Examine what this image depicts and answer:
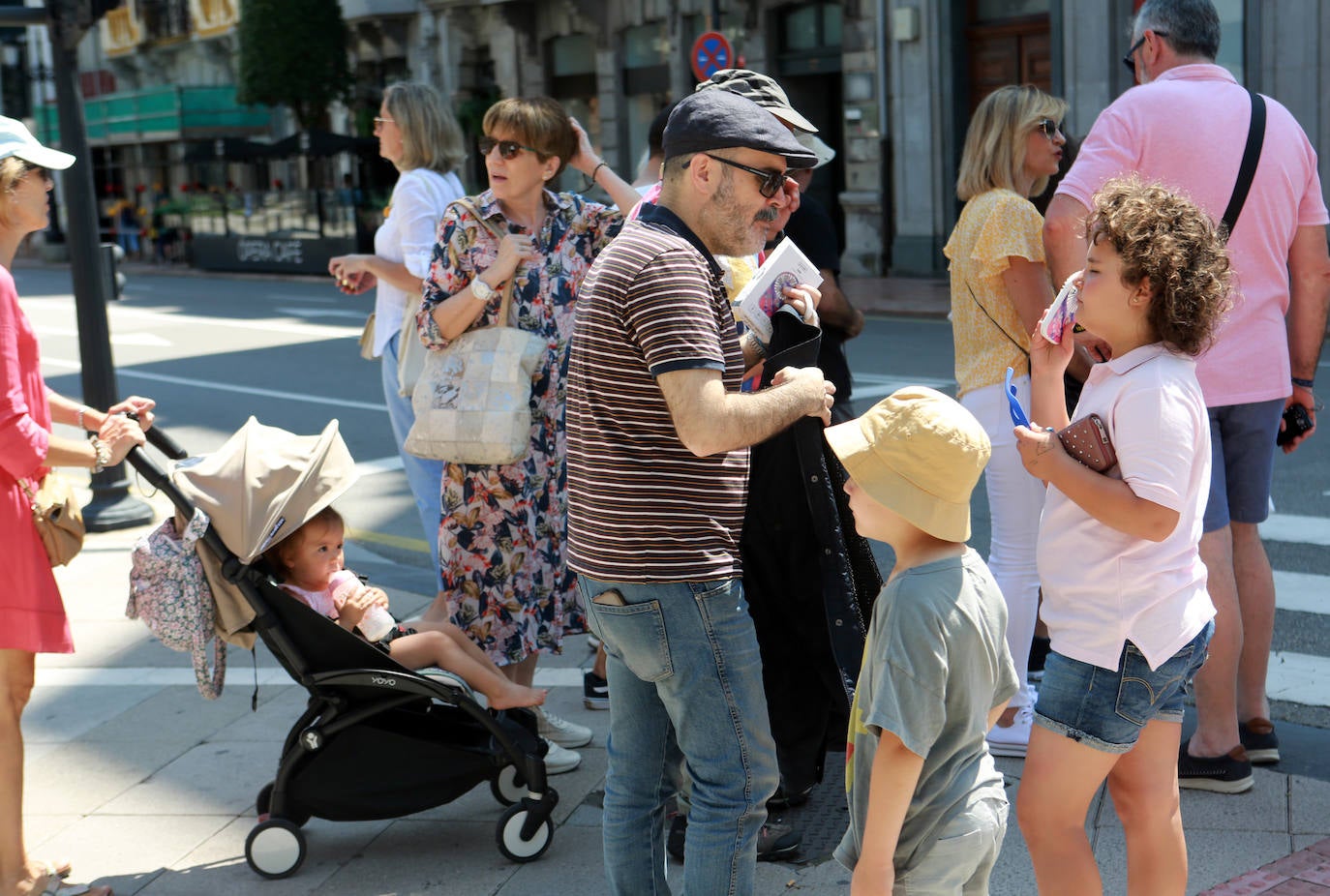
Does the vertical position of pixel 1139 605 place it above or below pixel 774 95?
below

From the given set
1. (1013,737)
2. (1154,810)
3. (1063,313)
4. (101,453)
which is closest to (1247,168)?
(1063,313)

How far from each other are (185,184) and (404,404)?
4033 cm

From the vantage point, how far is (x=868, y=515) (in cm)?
265

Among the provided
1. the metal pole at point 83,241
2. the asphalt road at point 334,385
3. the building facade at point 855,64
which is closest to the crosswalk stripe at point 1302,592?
the asphalt road at point 334,385

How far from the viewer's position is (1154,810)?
2.97m

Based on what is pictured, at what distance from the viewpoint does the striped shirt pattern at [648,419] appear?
2684 millimetres

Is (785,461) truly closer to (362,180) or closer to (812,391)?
(812,391)

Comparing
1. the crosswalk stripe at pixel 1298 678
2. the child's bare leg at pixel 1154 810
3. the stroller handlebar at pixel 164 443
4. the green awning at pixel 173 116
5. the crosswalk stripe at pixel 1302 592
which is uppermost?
the green awning at pixel 173 116

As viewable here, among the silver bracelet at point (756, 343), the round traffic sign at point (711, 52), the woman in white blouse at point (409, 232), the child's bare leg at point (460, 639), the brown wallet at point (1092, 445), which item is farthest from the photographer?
the round traffic sign at point (711, 52)

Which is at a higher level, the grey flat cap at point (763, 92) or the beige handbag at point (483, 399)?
the grey flat cap at point (763, 92)

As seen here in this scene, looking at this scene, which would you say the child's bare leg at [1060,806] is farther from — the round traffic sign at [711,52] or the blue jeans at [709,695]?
the round traffic sign at [711,52]

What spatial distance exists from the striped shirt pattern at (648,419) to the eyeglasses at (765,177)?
16 centimetres

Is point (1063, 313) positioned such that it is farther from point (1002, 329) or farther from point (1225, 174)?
point (1002, 329)

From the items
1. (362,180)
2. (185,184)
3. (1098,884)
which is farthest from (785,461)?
(185,184)
